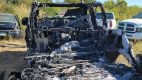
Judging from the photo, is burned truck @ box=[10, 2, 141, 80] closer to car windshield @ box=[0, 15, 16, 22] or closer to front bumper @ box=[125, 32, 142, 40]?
front bumper @ box=[125, 32, 142, 40]

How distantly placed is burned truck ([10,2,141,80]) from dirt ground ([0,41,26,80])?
3.85 feet

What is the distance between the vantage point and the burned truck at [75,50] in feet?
23.7

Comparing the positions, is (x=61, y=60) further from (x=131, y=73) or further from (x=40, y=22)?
(x=40, y=22)

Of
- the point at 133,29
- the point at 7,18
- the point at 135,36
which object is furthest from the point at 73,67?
the point at 7,18

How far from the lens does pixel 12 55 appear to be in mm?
14250

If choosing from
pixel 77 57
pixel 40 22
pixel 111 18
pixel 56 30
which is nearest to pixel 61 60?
pixel 77 57

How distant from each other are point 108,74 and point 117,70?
0.33 meters

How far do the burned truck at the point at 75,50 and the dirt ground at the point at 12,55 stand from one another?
1175 millimetres

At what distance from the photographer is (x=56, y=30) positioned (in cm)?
942

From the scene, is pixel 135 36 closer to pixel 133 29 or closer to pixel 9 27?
pixel 133 29

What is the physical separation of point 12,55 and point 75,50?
5.97 metres

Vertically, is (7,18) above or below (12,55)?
above

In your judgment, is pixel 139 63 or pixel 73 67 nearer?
pixel 73 67

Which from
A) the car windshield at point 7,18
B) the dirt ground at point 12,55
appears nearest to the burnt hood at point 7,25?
the car windshield at point 7,18
